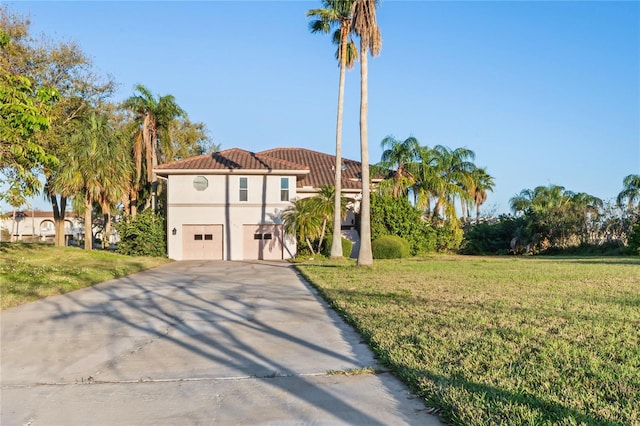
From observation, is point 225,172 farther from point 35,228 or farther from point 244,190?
point 35,228

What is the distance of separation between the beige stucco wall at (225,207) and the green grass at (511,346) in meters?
17.6

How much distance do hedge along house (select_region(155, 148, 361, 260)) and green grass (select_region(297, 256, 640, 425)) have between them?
1758cm

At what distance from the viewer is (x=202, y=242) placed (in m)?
30.0

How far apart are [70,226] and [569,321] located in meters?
68.6

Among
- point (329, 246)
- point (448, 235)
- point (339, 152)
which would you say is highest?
point (339, 152)

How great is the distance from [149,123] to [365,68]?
17204 mm

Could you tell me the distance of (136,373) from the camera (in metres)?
5.58

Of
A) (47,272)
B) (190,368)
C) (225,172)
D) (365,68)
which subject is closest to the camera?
(190,368)

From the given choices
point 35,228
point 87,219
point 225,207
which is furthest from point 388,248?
point 35,228

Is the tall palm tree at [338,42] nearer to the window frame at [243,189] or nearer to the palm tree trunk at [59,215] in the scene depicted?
the window frame at [243,189]

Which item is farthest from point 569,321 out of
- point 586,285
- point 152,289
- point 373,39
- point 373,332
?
point 373,39

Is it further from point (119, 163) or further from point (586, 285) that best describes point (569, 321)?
point (119, 163)

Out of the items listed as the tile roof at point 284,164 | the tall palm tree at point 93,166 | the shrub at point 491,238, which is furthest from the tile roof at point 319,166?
the tall palm tree at point 93,166

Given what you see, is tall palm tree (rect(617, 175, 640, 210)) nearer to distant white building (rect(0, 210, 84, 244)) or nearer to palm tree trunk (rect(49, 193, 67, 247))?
palm tree trunk (rect(49, 193, 67, 247))
